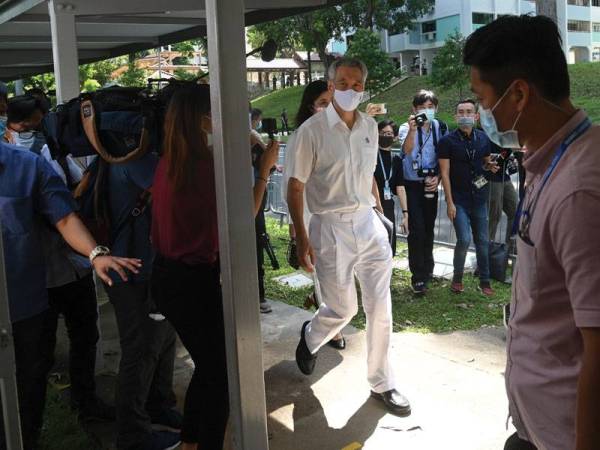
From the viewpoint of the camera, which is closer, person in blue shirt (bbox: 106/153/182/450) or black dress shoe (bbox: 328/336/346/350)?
person in blue shirt (bbox: 106/153/182/450)

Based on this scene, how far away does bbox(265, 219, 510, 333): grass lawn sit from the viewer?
17.2 ft

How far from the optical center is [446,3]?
38938 mm

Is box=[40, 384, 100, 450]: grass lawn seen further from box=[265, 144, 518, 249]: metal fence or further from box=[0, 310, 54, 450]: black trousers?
box=[265, 144, 518, 249]: metal fence

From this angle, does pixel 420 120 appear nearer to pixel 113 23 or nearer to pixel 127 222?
pixel 113 23

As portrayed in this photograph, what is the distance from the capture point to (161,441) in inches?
130

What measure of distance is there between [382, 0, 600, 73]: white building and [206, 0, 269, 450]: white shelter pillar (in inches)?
1437

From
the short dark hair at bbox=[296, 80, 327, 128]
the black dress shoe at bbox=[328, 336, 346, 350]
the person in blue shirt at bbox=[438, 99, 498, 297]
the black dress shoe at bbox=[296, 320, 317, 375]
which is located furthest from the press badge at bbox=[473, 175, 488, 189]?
the black dress shoe at bbox=[296, 320, 317, 375]

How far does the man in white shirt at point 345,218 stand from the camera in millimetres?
3672

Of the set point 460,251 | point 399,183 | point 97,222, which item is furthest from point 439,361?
point 97,222

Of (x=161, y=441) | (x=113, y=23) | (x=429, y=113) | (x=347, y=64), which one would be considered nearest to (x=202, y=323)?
(x=161, y=441)

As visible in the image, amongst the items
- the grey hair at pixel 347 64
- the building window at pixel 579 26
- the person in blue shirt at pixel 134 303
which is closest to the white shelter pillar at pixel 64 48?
the person in blue shirt at pixel 134 303

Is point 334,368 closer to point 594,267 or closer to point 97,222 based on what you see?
point 97,222

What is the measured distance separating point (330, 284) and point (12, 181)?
182 centimetres

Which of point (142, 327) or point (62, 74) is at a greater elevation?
point (62, 74)
